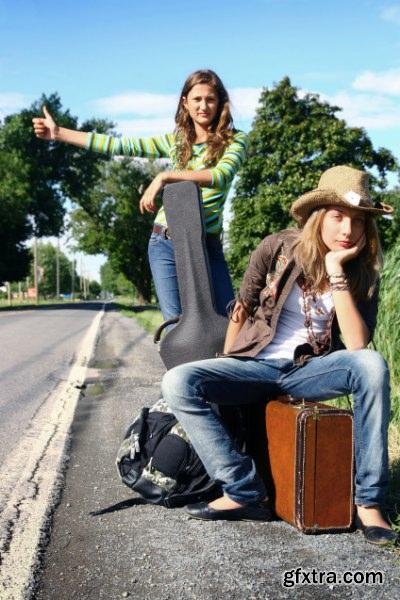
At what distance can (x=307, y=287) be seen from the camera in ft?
10.4

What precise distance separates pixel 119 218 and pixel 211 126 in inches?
2296

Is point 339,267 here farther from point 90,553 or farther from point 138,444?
point 90,553

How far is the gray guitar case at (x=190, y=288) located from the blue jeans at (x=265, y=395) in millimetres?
280

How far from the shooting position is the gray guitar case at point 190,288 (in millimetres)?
3436

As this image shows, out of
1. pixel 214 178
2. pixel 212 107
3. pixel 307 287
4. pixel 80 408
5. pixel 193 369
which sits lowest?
pixel 80 408

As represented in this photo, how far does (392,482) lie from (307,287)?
1089 millimetres

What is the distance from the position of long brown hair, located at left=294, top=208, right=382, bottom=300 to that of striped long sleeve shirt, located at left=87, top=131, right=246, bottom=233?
2.63ft

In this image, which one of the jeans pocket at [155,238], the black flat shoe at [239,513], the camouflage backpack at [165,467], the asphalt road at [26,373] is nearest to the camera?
the black flat shoe at [239,513]

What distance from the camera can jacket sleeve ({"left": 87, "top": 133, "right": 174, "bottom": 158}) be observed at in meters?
3.94

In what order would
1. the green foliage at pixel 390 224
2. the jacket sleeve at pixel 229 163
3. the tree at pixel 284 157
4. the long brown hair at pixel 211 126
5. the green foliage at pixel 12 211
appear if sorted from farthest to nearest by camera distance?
the green foliage at pixel 12 211 < the tree at pixel 284 157 < the green foliage at pixel 390 224 < the long brown hair at pixel 211 126 < the jacket sleeve at pixel 229 163

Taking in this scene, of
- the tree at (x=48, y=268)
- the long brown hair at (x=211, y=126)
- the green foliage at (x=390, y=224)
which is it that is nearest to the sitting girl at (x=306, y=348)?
the long brown hair at (x=211, y=126)

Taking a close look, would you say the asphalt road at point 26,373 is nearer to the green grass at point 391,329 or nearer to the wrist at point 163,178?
the wrist at point 163,178

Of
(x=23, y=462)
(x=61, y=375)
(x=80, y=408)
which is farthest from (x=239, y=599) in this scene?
(x=61, y=375)

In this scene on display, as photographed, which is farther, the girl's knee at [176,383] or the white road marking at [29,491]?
the girl's knee at [176,383]
